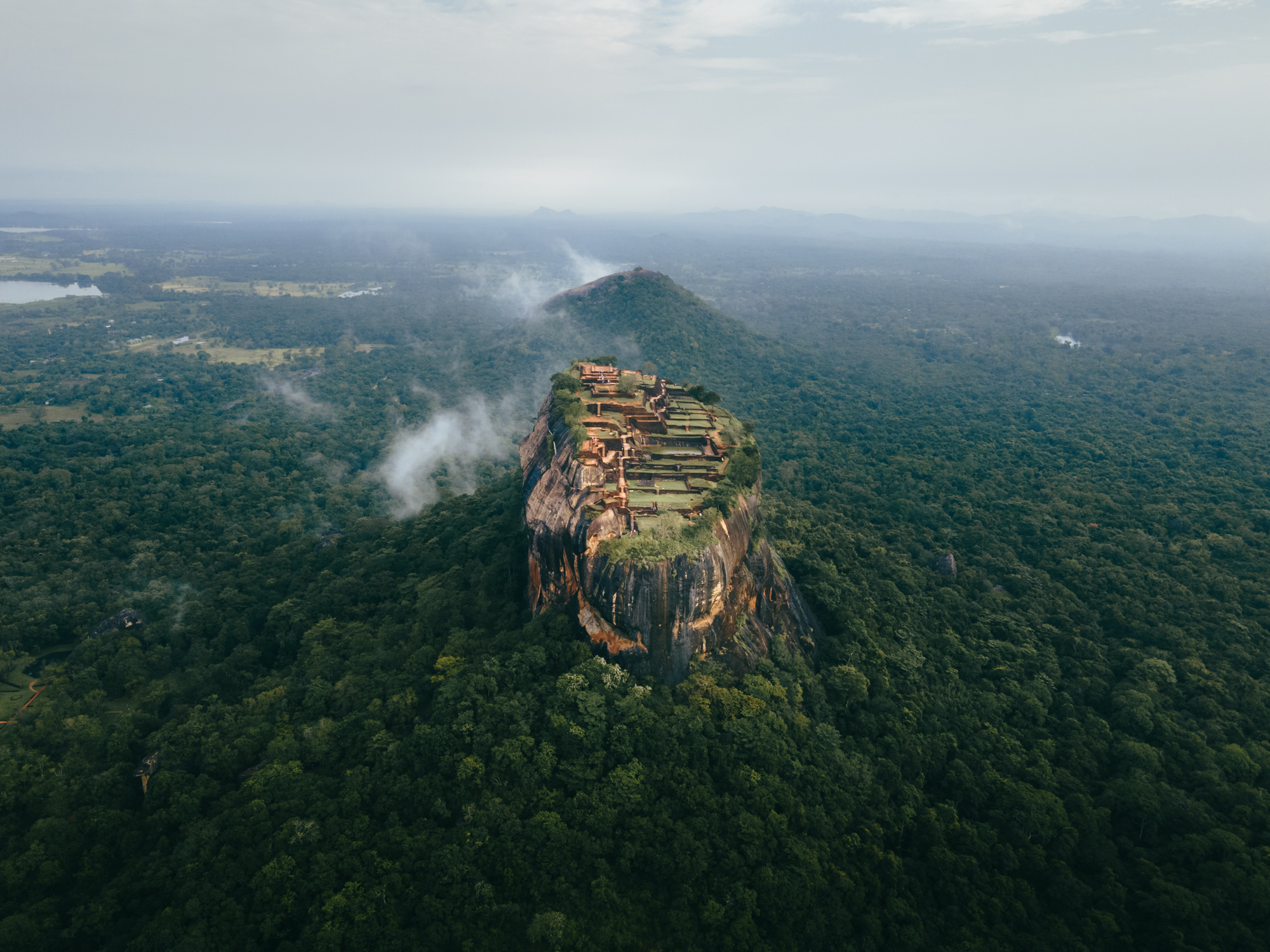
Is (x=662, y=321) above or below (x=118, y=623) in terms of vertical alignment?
above

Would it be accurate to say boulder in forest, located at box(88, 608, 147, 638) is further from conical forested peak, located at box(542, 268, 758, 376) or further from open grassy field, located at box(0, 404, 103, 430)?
conical forested peak, located at box(542, 268, 758, 376)

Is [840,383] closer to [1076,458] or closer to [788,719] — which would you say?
[1076,458]

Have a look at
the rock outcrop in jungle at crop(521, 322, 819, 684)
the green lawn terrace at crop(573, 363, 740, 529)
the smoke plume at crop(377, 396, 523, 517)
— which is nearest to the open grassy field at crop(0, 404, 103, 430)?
the smoke plume at crop(377, 396, 523, 517)

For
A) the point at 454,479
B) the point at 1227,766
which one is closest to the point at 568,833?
the point at 1227,766

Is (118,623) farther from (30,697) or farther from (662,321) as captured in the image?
(662,321)

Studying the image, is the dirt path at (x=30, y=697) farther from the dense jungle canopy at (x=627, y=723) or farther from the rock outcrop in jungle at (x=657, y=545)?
the rock outcrop in jungle at (x=657, y=545)

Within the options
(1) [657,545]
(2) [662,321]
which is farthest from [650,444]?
(2) [662,321]
